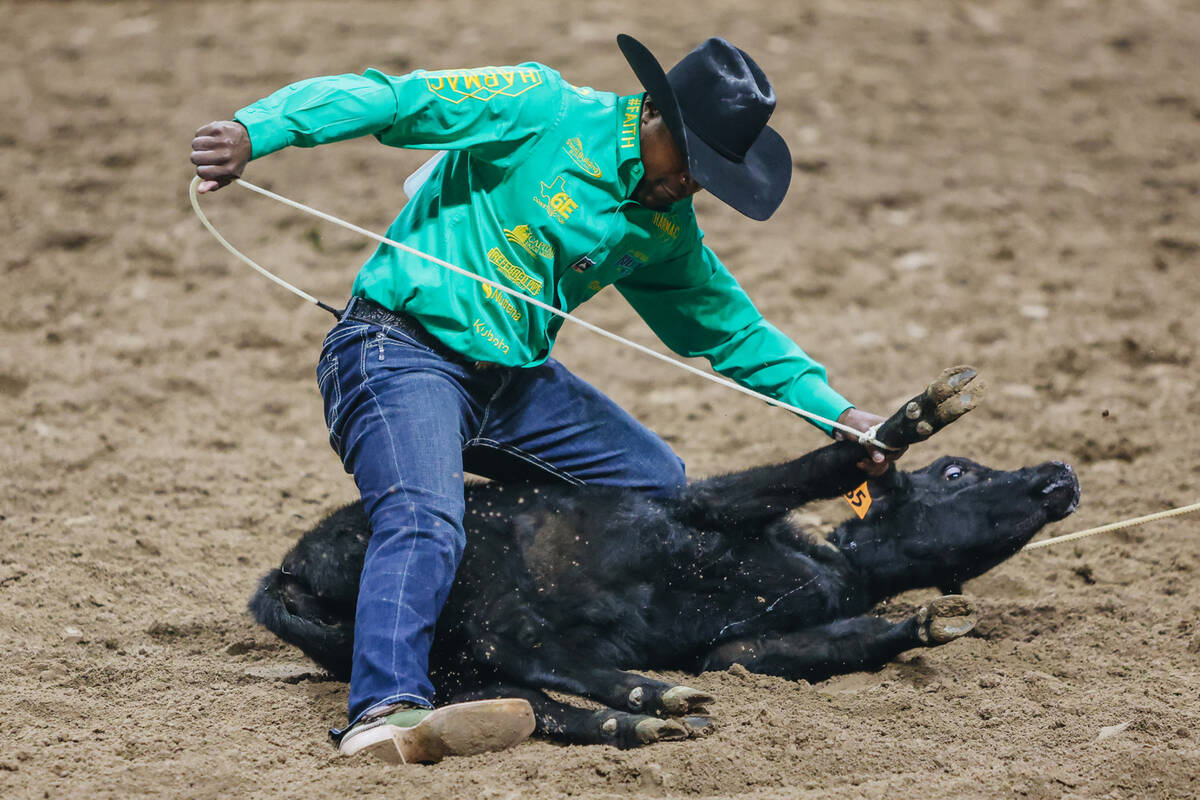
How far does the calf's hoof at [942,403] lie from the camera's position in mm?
2918

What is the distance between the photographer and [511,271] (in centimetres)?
304

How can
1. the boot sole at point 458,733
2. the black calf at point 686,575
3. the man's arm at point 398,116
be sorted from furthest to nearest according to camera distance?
the black calf at point 686,575
the man's arm at point 398,116
the boot sole at point 458,733

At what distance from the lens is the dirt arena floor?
274 centimetres

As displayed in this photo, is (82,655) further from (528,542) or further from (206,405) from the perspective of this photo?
(206,405)

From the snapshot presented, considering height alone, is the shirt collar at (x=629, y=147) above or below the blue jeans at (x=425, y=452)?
above

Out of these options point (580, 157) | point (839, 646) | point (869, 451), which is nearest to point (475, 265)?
point (580, 157)

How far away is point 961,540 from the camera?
3549mm

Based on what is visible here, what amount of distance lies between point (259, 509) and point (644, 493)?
1.65m

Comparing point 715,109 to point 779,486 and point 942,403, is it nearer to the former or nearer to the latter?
point 942,403

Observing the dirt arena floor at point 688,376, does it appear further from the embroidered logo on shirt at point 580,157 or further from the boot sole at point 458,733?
the embroidered logo on shirt at point 580,157

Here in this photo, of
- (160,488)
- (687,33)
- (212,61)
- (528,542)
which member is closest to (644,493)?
(528,542)

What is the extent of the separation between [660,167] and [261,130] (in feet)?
3.13

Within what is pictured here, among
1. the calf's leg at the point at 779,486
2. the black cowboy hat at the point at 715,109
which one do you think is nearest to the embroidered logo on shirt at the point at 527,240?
the black cowboy hat at the point at 715,109

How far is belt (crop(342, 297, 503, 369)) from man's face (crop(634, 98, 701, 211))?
23.6 inches
